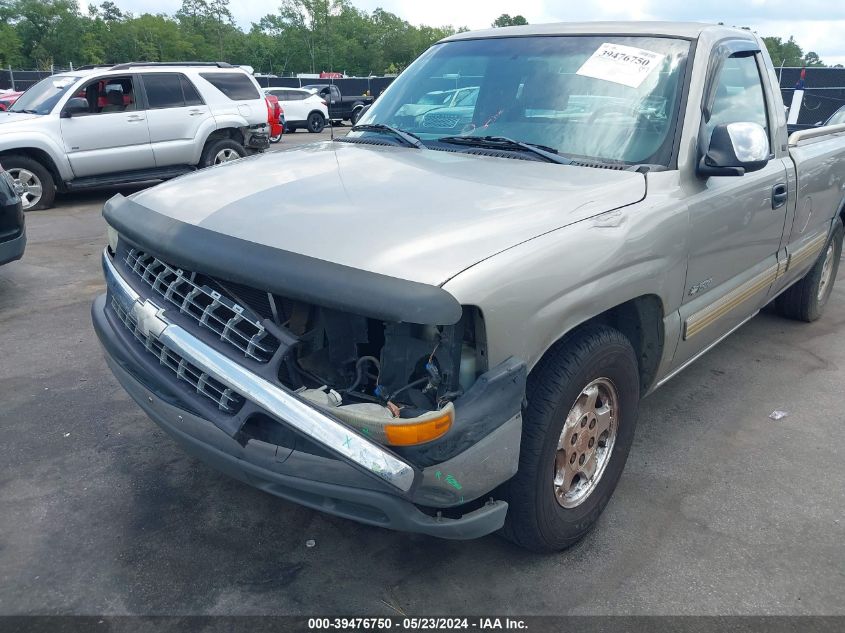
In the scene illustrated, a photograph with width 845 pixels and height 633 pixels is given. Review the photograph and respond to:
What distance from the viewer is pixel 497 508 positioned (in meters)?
2.32

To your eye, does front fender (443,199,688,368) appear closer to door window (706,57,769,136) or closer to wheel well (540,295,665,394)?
wheel well (540,295,665,394)

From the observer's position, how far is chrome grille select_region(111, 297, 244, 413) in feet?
7.65

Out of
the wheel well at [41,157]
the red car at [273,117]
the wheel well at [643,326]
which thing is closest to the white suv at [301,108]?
the red car at [273,117]

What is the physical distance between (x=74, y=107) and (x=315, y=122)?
1617cm

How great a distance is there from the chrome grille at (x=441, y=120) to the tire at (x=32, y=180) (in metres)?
7.80

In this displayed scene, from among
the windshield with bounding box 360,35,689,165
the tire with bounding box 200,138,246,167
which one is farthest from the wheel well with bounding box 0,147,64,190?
the windshield with bounding box 360,35,689,165

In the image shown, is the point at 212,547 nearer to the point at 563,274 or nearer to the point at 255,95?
the point at 563,274

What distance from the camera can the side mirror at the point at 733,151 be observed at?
3035 mm

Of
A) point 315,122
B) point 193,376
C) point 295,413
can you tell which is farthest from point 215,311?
point 315,122

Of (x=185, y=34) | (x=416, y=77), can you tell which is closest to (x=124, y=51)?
(x=185, y=34)

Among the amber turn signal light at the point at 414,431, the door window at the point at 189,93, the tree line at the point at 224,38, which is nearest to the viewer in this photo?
the amber turn signal light at the point at 414,431

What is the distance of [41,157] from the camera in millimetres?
9727

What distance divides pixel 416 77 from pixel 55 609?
3.01 m

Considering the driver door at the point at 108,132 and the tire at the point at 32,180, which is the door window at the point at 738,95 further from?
the tire at the point at 32,180
